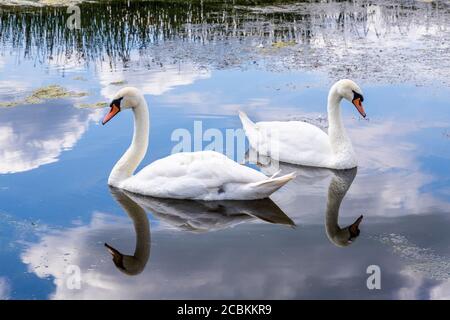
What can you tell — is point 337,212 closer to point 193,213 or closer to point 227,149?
point 193,213

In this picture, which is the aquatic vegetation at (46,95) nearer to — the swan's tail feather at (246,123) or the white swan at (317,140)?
the swan's tail feather at (246,123)

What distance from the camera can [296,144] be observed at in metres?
9.74

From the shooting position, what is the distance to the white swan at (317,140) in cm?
956

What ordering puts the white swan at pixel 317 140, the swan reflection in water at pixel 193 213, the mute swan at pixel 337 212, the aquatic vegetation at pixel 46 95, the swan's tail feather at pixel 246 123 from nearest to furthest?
1. the mute swan at pixel 337 212
2. the swan reflection in water at pixel 193 213
3. the white swan at pixel 317 140
4. the swan's tail feather at pixel 246 123
5. the aquatic vegetation at pixel 46 95

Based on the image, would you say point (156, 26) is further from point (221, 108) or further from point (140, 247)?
point (140, 247)

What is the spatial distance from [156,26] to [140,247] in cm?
1148

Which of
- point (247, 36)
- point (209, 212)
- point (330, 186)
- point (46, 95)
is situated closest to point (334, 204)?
point (330, 186)

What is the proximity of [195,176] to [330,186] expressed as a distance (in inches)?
67.3

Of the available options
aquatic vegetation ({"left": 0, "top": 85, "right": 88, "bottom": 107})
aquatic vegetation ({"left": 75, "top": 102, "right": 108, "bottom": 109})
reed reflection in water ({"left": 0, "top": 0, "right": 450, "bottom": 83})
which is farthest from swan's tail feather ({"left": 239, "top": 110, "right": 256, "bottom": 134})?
reed reflection in water ({"left": 0, "top": 0, "right": 450, "bottom": 83})

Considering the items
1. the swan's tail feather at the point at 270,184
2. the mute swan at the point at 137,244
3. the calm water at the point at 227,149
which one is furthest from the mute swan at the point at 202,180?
the mute swan at the point at 137,244

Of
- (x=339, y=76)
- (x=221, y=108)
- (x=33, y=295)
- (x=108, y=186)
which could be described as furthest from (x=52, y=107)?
(x=33, y=295)

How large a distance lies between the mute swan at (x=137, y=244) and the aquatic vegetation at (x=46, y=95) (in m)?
4.26
